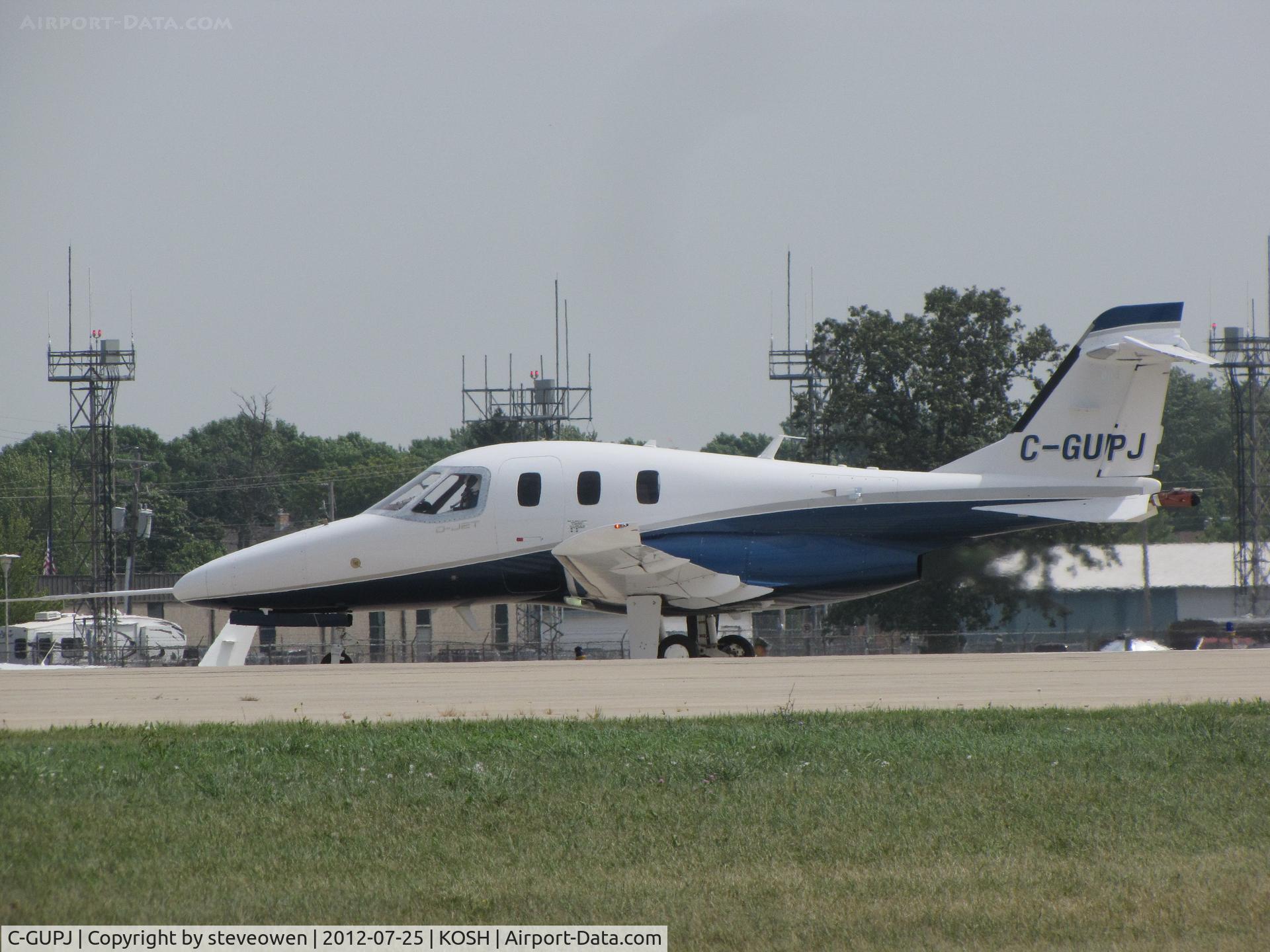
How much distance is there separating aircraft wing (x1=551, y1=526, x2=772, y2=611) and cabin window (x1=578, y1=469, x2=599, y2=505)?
2.07ft

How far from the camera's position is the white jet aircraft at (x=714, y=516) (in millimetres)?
20500

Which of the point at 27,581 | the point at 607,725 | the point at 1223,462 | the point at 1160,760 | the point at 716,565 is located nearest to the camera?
the point at 1160,760

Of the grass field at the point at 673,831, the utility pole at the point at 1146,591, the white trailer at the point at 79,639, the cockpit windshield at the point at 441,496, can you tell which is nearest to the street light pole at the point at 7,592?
the white trailer at the point at 79,639

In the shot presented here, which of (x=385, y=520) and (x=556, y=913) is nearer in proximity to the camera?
(x=556, y=913)

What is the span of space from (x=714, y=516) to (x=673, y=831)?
42.2ft

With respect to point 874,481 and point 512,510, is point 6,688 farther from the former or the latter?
point 874,481

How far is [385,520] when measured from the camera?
2112 cm

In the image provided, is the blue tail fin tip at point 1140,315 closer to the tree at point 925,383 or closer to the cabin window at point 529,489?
the cabin window at point 529,489

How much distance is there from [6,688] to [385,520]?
7423 millimetres

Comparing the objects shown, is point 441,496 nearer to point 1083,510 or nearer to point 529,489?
point 529,489

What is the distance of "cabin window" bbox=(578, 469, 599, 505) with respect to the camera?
2058cm

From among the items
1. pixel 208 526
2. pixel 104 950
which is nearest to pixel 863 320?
pixel 104 950

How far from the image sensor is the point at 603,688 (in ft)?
46.4

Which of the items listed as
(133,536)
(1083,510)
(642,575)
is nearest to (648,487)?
(642,575)
